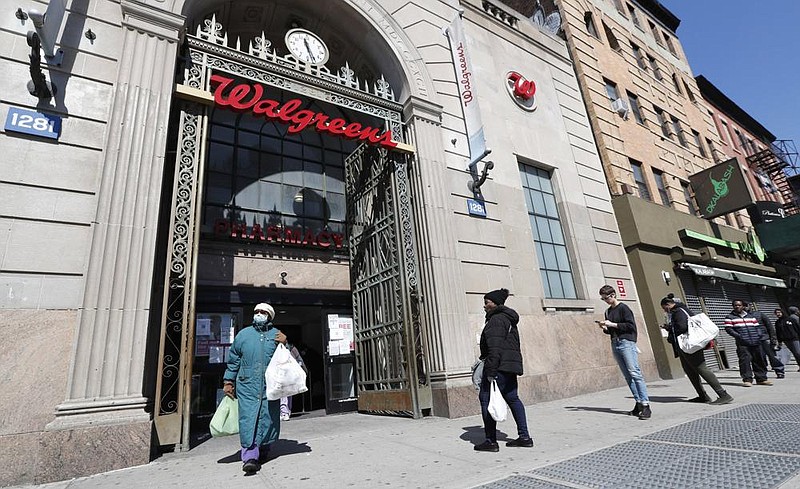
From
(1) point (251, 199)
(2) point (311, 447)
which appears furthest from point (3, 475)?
(1) point (251, 199)

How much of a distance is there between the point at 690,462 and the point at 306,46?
1011 cm

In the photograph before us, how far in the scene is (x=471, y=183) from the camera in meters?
9.32

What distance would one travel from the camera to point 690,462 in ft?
10.6

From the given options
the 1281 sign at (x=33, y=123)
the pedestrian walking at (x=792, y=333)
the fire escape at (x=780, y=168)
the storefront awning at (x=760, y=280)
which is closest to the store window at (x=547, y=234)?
the pedestrian walking at (x=792, y=333)

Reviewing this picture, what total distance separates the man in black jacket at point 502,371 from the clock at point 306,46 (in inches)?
296

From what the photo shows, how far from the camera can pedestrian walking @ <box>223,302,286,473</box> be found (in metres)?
4.11

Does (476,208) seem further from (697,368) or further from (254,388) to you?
(254,388)

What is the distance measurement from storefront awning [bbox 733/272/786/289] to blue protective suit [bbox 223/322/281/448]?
58.7 feet

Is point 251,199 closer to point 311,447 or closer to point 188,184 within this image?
point 188,184

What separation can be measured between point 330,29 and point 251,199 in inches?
185

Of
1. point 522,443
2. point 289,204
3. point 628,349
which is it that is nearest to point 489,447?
point 522,443

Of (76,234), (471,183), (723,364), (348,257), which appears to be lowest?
(723,364)

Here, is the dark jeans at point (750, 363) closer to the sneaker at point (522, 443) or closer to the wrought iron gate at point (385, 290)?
the wrought iron gate at point (385, 290)

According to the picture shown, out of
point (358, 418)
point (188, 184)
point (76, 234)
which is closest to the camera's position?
point (76, 234)
